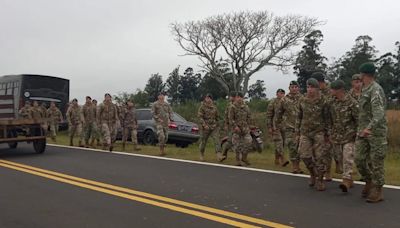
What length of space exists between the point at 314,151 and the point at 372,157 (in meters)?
1.35

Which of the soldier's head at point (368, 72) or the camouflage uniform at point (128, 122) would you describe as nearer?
the soldier's head at point (368, 72)

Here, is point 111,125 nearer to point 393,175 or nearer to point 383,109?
point 393,175

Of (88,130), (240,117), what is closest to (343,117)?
(240,117)

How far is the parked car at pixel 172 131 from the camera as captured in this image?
1698 cm

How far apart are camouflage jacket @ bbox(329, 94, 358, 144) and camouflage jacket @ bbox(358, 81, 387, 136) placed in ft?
3.23

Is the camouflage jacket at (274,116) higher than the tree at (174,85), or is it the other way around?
the tree at (174,85)

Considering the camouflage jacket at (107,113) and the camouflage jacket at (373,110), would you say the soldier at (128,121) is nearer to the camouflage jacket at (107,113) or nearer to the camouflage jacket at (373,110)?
the camouflage jacket at (107,113)

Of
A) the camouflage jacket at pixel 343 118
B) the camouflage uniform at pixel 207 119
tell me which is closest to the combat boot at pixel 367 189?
the camouflage jacket at pixel 343 118

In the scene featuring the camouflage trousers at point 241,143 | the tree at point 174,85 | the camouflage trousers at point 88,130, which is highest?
the tree at point 174,85

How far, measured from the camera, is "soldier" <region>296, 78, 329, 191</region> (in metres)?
7.96

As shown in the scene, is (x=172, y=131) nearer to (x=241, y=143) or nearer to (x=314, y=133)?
(x=241, y=143)

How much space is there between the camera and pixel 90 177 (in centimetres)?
951

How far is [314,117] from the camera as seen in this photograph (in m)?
8.16

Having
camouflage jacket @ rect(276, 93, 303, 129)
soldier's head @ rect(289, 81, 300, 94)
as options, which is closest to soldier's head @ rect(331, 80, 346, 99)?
camouflage jacket @ rect(276, 93, 303, 129)
